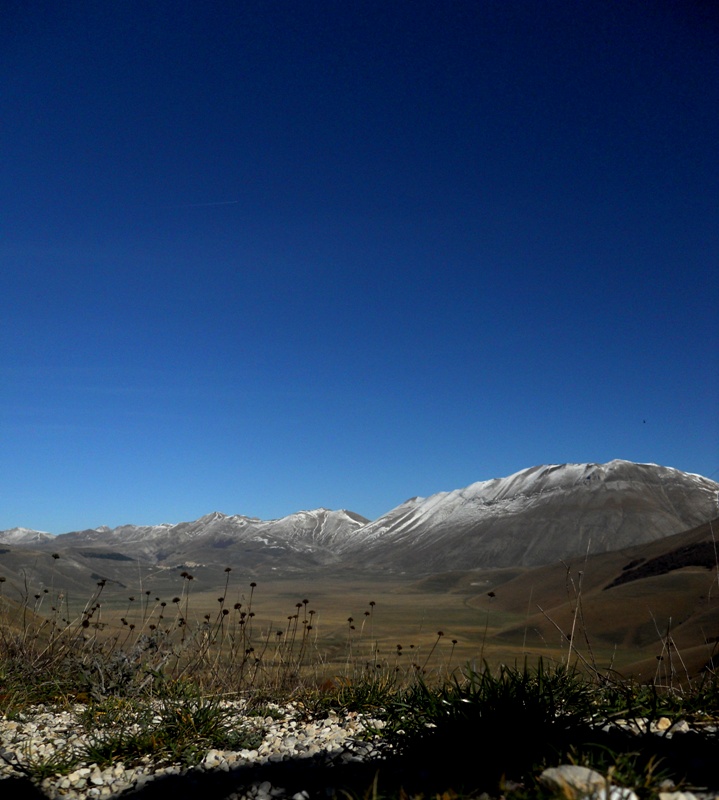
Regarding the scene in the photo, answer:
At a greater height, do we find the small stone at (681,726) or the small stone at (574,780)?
the small stone at (574,780)

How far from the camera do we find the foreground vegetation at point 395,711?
3066mm

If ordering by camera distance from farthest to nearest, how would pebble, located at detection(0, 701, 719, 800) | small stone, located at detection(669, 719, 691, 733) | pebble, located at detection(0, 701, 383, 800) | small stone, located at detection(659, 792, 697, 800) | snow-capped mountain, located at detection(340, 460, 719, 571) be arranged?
snow-capped mountain, located at detection(340, 460, 719, 571) → pebble, located at detection(0, 701, 383, 800) → small stone, located at detection(669, 719, 691, 733) → pebble, located at detection(0, 701, 719, 800) → small stone, located at detection(659, 792, 697, 800)

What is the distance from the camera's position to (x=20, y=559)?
9269 centimetres

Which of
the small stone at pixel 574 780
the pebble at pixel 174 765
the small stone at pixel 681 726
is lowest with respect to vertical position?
the pebble at pixel 174 765

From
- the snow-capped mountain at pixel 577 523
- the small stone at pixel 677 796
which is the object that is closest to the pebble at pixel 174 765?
the small stone at pixel 677 796

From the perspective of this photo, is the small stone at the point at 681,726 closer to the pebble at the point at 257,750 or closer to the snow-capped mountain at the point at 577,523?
the pebble at the point at 257,750

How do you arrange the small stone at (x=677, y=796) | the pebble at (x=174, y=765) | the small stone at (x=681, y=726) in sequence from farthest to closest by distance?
the pebble at (x=174, y=765) → the small stone at (x=681, y=726) → the small stone at (x=677, y=796)

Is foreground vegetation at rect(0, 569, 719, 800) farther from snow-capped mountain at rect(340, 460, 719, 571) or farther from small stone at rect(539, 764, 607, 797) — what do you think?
snow-capped mountain at rect(340, 460, 719, 571)

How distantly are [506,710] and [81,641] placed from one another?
556 cm

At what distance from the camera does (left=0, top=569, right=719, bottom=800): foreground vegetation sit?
10.1 feet

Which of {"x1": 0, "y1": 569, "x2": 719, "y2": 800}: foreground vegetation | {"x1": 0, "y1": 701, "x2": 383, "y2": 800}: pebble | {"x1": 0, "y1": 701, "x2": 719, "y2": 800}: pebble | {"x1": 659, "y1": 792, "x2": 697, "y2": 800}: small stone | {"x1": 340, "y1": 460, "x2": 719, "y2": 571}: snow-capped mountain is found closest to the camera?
{"x1": 659, "y1": 792, "x2": 697, "y2": 800}: small stone

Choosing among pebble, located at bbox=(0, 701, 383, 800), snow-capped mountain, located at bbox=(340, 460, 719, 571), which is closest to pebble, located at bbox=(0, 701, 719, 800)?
pebble, located at bbox=(0, 701, 383, 800)

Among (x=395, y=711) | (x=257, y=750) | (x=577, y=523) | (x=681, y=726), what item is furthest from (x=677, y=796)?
(x=577, y=523)

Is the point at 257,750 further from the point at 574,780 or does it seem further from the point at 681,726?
the point at 681,726
